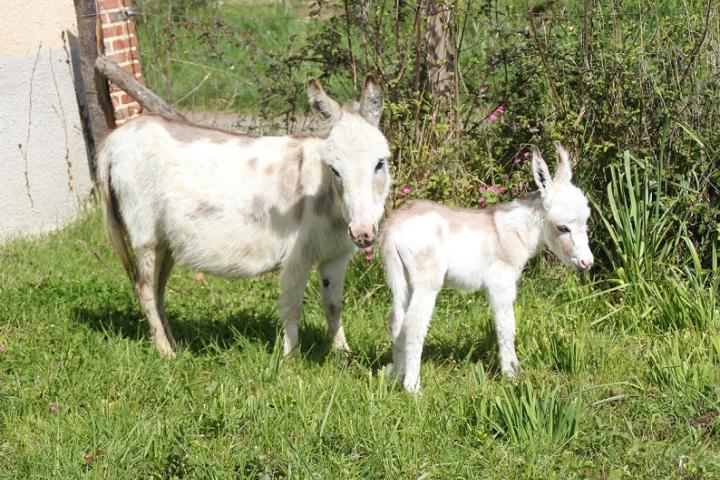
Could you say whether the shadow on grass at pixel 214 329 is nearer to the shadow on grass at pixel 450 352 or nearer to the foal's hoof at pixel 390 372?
the shadow on grass at pixel 450 352

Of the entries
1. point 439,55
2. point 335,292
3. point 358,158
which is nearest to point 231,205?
point 335,292

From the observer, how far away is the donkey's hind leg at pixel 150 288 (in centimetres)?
555

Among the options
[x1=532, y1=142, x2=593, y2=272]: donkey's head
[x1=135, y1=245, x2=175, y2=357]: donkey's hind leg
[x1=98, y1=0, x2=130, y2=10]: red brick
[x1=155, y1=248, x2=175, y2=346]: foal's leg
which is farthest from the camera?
[x1=98, y1=0, x2=130, y2=10]: red brick

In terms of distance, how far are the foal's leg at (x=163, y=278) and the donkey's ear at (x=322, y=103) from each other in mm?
1475

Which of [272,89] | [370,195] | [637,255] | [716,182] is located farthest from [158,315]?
[716,182]

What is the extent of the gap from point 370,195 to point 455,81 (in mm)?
2203

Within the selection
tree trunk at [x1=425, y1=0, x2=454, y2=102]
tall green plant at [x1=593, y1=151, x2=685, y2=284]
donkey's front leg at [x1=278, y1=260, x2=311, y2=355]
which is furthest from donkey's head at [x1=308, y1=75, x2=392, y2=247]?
tree trunk at [x1=425, y1=0, x2=454, y2=102]

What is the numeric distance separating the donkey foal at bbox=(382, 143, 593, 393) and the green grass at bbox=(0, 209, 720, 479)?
0.87ft

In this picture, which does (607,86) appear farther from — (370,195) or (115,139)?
(115,139)

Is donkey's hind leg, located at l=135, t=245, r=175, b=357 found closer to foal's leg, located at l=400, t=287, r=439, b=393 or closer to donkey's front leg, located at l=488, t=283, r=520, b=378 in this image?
foal's leg, located at l=400, t=287, r=439, b=393

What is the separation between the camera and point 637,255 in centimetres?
553

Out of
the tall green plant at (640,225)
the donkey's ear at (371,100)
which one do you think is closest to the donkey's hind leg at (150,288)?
the donkey's ear at (371,100)

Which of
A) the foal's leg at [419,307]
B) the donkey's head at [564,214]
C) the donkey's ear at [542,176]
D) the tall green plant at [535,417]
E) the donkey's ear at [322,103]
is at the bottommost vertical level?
the tall green plant at [535,417]

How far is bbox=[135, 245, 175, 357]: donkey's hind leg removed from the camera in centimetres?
555
